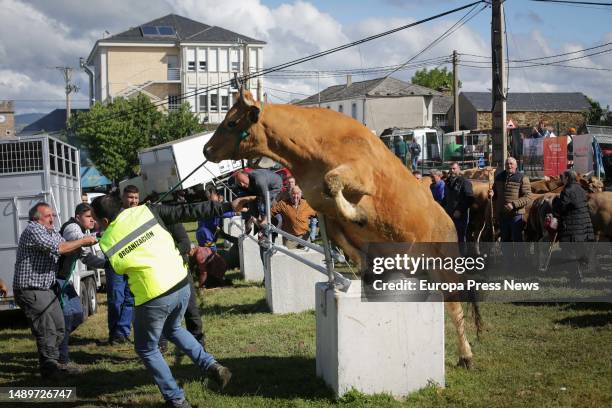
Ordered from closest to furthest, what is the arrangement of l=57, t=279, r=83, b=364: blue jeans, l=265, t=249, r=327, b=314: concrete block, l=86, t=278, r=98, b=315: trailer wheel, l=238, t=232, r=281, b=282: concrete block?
l=57, t=279, r=83, b=364: blue jeans, l=265, t=249, r=327, b=314: concrete block, l=86, t=278, r=98, b=315: trailer wheel, l=238, t=232, r=281, b=282: concrete block

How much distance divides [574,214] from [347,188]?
25.2ft

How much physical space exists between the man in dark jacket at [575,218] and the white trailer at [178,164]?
21.3 m

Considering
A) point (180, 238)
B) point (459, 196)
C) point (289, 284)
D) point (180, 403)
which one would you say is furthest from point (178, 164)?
point (180, 403)

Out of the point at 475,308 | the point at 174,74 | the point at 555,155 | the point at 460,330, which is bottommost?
the point at 460,330

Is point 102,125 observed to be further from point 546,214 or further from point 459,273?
point 459,273

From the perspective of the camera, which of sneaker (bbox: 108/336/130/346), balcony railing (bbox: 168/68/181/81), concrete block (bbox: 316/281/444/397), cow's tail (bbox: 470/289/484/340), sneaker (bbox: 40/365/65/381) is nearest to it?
concrete block (bbox: 316/281/444/397)

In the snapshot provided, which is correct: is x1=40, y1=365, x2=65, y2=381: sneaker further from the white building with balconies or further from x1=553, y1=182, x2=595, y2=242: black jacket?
the white building with balconies

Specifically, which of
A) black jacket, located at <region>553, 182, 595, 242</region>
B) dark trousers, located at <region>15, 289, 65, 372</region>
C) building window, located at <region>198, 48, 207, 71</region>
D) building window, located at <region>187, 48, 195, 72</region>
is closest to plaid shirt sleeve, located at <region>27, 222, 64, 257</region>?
dark trousers, located at <region>15, 289, 65, 372</region>

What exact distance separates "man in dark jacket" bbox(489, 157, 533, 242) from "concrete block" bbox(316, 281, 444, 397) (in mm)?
7942

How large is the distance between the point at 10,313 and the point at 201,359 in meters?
7.37

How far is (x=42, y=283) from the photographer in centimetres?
833

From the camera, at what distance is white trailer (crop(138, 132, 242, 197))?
3325cm

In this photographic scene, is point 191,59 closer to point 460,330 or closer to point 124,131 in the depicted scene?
point 124,131

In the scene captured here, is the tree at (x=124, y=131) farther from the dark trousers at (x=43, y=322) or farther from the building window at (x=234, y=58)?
the dark trousers at (x=43, y=322)
